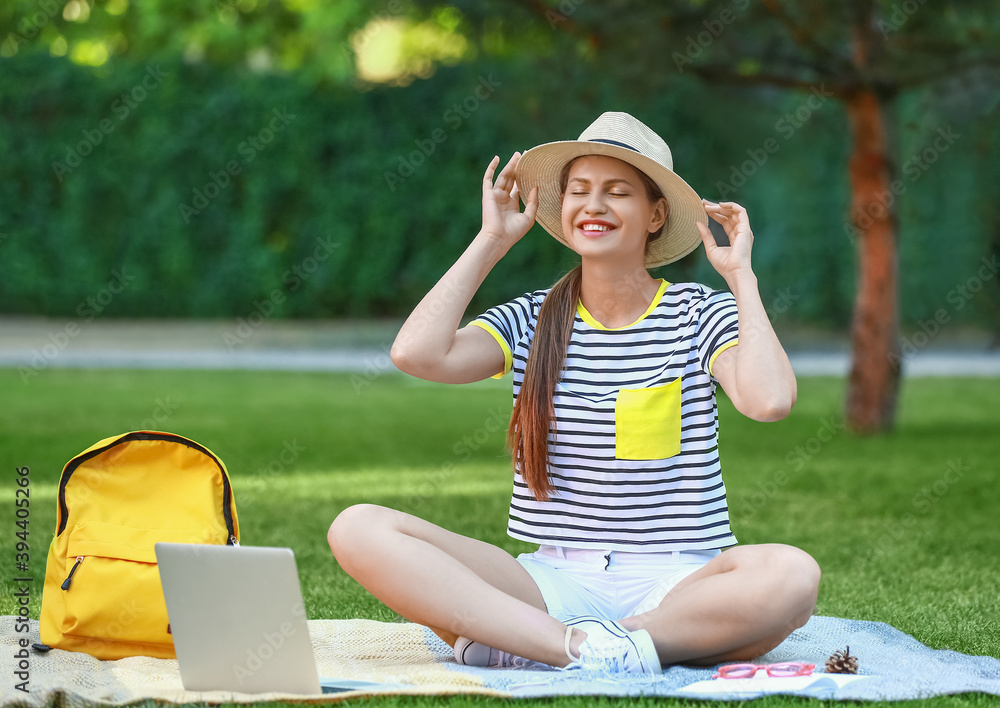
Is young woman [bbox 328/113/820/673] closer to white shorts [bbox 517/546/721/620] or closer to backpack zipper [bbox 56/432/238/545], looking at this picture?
white shorts [bbox 517/546/721/620]

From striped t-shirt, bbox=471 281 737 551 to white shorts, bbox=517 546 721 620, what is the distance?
28mm

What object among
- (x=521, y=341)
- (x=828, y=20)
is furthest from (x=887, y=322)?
(x=521, y=341)

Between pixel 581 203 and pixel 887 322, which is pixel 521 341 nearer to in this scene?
pixel 581 203

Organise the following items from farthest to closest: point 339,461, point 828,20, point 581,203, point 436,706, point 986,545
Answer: point 828,20
point 339,461
point 986,545
point 581,203
point 436,706

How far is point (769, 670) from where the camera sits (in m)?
2.67

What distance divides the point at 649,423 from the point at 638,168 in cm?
62

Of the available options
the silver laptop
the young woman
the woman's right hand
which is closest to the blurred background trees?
the woman's right hand

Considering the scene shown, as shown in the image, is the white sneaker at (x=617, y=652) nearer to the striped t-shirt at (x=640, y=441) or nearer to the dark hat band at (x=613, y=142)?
the striped t-shirt at (x=640, y=441)

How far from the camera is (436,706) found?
244cm

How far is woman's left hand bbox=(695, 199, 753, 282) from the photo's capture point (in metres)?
2.80

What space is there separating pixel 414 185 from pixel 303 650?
1284 centimetres

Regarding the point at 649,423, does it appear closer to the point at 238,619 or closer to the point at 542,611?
the point at 542,611

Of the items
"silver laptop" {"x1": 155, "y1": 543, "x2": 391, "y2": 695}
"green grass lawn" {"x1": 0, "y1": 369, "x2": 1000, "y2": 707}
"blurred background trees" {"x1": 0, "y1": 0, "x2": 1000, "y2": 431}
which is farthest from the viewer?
"blurred background trees" {"x1": 0, "y1": 0, "x2": 1000, "y2": 431}

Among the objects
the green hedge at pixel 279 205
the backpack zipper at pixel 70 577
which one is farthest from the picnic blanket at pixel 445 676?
the green hedge at pixel 279 205
